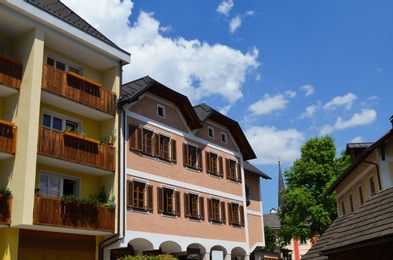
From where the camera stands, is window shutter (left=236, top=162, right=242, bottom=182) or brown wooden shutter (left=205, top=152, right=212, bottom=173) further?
window shutter (left=236, top=162, right=242, bottom=182)

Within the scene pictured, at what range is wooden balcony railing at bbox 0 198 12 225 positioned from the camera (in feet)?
64.2

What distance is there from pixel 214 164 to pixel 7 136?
15311 mm

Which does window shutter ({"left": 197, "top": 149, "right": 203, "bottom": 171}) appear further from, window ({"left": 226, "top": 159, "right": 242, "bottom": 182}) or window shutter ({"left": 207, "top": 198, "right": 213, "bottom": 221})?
window ({"left": 226, "top": 159, "right": 242, "bottom": 182})

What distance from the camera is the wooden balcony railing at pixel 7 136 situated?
20.3 m

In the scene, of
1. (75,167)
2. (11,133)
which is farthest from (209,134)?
(11,133)

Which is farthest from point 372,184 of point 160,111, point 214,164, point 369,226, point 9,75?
point 9,75

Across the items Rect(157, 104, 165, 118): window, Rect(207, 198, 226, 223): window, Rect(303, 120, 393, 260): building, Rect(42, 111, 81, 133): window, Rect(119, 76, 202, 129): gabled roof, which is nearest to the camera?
Rect(303, 120, 393, 260): building

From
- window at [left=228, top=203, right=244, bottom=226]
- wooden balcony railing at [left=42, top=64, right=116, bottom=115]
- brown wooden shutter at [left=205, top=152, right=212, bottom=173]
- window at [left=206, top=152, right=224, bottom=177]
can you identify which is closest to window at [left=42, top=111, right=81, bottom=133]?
wooden balcony railing at [left=42, top=64, right=116, bottom=115]

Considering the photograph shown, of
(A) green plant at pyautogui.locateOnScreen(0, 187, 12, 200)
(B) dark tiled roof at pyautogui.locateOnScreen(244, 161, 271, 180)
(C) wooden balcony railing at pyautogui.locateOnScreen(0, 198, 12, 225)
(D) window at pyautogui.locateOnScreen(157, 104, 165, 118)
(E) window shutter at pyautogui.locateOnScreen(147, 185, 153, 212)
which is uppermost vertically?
(D) window at pyautogui.locateOnScreen(157, 104, 165, 118)

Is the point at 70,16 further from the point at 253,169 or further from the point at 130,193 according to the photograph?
the point at 253,169

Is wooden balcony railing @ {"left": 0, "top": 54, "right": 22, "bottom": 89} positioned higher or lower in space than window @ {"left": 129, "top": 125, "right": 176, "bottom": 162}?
higher

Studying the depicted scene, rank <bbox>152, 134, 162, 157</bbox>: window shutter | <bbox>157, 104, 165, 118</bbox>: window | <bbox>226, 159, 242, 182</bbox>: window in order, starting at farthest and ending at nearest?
<bbox>226, 159, 242, 182</bbox>: window → <bbox>157, 104, 165, 118</bbox>: window → <bbox>152, 134, 162, 157</bbox>: window shutter

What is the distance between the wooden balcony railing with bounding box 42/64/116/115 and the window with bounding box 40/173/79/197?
3613 mm

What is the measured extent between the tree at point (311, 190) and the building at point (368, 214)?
1456cm
